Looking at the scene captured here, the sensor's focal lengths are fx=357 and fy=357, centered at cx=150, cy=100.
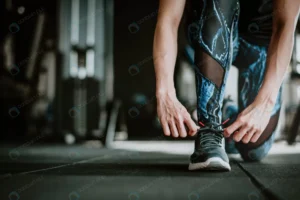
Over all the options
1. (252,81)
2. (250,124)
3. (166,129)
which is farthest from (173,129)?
(252,81)

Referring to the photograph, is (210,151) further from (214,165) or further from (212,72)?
(212,72)

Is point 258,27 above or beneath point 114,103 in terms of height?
above

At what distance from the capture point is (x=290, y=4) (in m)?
1.28

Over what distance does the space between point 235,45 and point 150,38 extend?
8.75 m

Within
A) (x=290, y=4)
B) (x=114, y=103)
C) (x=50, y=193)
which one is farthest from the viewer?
(x=114, y=103)

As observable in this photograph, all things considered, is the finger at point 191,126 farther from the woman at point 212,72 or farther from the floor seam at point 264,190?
the floor seam at point 264,190

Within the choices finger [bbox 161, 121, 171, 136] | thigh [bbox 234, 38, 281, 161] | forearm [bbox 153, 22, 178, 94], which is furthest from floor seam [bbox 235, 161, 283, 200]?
thigh [bbox 234, 38, 281, 161]

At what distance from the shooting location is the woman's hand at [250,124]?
1112 millimetres

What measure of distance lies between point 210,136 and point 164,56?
32cm

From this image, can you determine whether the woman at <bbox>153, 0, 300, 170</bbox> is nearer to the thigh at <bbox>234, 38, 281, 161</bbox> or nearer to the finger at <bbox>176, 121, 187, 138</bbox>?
the finger at <bbox>176, 121, 187, 138</bbox>

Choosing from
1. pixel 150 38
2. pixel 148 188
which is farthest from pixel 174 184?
pixel 150 38

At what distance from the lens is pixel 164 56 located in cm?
126

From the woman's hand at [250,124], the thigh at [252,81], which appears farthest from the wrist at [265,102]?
the thigh at [252,81]

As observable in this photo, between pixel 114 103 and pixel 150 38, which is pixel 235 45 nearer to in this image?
pixel 114 103
